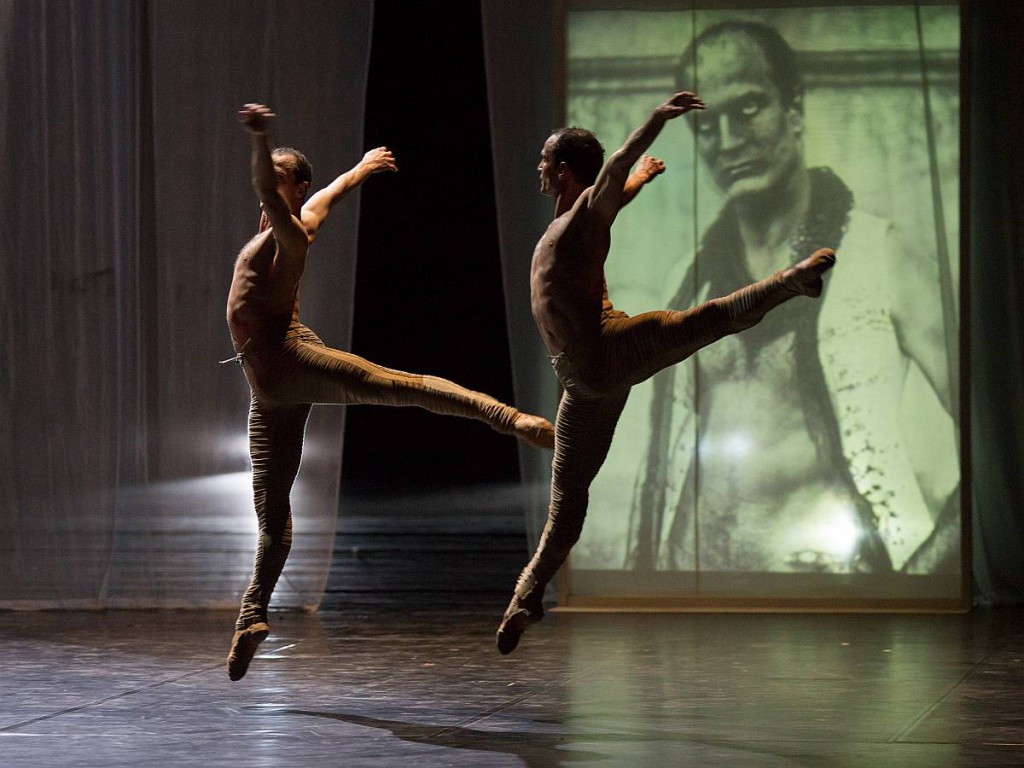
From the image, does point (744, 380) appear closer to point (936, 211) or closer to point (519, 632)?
point (936, 211)

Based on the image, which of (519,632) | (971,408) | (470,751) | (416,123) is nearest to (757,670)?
(519,632)

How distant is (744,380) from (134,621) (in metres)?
2.54

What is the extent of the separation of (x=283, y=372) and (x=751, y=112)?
2798 mm

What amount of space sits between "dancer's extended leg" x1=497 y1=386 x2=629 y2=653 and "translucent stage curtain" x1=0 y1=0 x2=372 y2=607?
94.1 inches

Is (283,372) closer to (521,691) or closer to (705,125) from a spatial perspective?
(521,691)

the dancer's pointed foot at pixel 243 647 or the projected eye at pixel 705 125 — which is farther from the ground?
the projected eye at pixel 705 125

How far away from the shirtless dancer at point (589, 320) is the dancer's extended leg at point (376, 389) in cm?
17

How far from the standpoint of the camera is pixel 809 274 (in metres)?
3.49

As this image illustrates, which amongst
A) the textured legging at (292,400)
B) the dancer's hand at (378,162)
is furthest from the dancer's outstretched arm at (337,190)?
the textured legging at (292,400)

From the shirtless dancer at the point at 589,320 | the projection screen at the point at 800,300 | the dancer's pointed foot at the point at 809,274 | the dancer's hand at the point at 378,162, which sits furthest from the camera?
the projection screen at the point at 800,300

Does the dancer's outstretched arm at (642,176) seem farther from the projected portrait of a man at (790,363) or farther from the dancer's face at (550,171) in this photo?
the projected portrait of a man at (790,363)

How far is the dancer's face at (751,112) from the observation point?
6.10 meters

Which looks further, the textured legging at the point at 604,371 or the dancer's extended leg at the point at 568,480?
the dancer's extended leg at the point at 568,480

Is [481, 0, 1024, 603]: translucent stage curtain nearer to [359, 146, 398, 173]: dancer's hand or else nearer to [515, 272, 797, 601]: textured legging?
Result: [359, 146, 398, 173]: dancer's hand
